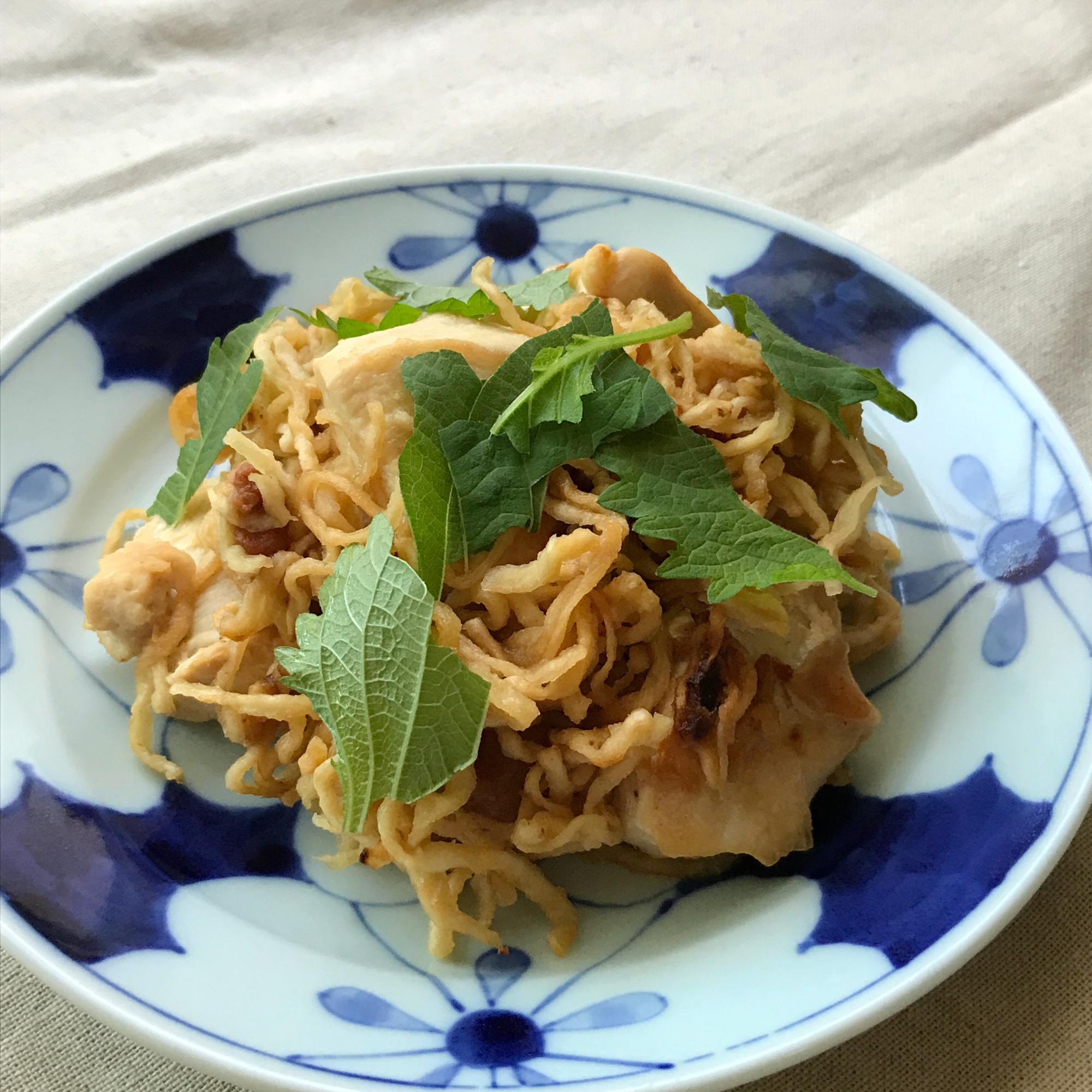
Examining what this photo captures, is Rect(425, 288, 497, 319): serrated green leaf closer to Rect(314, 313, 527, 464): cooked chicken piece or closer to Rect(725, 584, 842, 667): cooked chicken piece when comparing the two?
Rect(314, 313, 527, 464): cooked chicken piece

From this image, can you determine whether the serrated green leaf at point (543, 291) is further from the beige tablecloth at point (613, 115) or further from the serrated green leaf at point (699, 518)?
the beige tablecloth at point (613, 115)

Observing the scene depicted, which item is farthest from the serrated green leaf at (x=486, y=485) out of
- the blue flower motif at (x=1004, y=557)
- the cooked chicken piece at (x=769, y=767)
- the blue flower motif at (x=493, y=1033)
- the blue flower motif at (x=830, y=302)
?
the blue flower motif at (x=830, y=302)

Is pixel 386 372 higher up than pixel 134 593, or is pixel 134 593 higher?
pixel 386 372

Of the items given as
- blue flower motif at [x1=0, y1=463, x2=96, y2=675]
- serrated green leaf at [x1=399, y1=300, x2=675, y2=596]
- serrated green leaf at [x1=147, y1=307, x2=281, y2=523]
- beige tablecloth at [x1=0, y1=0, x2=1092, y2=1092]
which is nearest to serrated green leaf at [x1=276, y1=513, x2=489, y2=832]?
serrated green leaf at [x1=399, y1=300, x2=675, y2=596]

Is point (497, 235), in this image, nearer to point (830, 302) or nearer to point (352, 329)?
point (352, 329)

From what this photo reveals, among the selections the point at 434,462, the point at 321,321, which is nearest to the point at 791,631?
the point at 434,462

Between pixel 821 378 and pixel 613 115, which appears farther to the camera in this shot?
pixel 613 115
